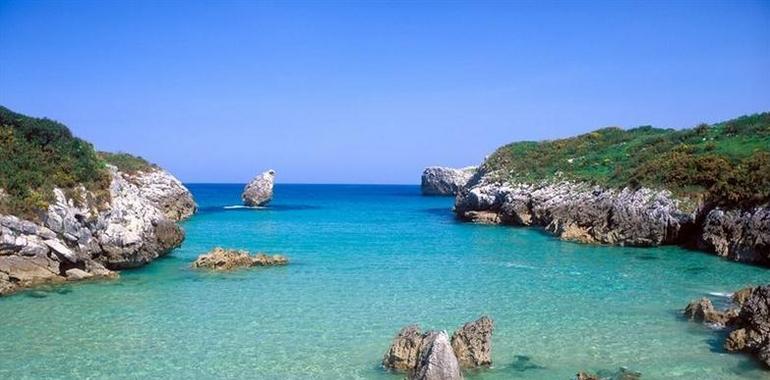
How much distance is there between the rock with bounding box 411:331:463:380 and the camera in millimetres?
12766

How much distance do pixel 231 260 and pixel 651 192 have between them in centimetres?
2822

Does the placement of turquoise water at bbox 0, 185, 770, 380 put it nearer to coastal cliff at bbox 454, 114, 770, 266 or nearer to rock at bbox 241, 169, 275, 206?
coastal cliff at bbox 454, 114, 770, 266

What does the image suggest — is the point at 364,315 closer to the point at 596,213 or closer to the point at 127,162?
the point at 596,213

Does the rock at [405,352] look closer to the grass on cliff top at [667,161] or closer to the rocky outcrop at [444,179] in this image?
the grass on cliff top at [667,161]

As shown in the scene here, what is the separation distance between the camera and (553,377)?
14117mm

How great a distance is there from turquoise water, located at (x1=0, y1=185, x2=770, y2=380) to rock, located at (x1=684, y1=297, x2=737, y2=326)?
72 centimetres

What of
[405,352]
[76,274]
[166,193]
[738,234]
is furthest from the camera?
[166,193]

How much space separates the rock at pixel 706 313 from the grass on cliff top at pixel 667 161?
1734 centimetres

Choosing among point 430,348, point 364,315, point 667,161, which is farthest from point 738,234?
point 430,348

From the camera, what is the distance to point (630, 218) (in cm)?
4022

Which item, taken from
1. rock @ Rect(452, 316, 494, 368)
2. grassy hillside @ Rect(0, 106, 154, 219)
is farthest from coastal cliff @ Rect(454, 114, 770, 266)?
grassy hillside @ Rect(0, 106, 154, 219)

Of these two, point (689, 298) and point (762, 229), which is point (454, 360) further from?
point (762, 229)

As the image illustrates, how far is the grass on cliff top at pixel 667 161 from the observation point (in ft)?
120

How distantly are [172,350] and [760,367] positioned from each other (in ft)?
48.0
